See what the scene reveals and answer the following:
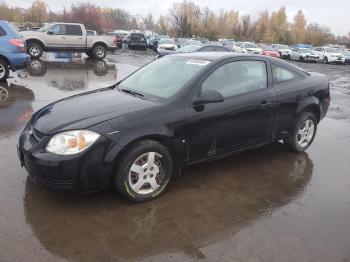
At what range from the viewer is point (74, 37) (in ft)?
63.9

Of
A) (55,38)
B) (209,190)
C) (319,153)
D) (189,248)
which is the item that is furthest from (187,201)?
(55,38)

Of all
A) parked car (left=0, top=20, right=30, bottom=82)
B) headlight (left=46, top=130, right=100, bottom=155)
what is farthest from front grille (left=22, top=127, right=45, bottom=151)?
parked car (left=0, top=20, right=30, bottom=82)

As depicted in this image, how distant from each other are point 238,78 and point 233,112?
52 centimetres

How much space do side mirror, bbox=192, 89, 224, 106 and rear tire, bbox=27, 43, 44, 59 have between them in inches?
643

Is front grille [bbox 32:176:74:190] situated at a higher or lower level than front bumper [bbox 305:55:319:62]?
higher

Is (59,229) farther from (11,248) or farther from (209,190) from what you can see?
(209,190)

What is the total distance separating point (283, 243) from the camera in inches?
136

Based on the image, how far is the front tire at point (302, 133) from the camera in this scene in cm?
565

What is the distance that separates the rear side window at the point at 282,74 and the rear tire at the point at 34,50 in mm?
15878

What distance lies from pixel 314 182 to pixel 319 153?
4.13 ft

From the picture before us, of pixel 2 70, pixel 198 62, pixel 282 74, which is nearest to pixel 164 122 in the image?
pixel 198 62

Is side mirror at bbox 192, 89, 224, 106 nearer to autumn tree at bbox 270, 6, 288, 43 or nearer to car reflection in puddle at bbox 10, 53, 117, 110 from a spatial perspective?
car reflection in puddle at bbox 10, 53, 117, 110

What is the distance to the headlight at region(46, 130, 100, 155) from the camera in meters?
3.67

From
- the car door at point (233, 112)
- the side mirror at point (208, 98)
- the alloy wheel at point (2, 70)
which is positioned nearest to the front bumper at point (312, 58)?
the alloy wheel at point (2, 70)
